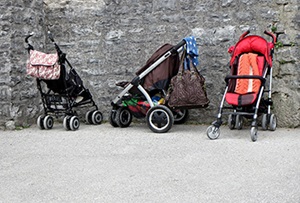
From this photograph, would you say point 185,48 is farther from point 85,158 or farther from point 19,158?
point 19,158

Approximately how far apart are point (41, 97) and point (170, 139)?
2.15 metres

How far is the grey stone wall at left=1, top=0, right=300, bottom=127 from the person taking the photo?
221 inches

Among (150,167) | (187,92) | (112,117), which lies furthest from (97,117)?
(150,167)

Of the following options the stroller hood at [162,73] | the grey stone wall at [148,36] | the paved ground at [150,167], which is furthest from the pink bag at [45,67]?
the stroller hood at [162,73]

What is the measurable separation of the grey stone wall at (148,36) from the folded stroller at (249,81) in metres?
0.36

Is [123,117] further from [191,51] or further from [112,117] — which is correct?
[191,51]

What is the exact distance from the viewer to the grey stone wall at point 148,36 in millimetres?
5613

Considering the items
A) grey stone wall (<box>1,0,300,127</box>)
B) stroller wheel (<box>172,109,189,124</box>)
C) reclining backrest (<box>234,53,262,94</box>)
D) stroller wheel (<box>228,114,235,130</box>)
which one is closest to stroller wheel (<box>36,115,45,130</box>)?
grey stone wall (<box>1,0,300,127</box>)

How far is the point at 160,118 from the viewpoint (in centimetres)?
548

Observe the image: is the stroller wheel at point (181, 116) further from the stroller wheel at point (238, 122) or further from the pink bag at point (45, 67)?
the pink bag at point (45, 67)

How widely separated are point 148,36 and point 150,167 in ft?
8.70

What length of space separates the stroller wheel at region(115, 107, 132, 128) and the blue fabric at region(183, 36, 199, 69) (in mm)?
1063

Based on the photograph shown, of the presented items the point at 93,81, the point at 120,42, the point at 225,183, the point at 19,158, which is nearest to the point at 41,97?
the point at 93,81

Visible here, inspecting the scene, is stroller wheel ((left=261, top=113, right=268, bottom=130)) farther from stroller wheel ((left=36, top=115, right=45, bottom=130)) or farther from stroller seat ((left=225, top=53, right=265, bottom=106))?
stroller wheel ((left=36, top=115, right=45, bottom=130))
